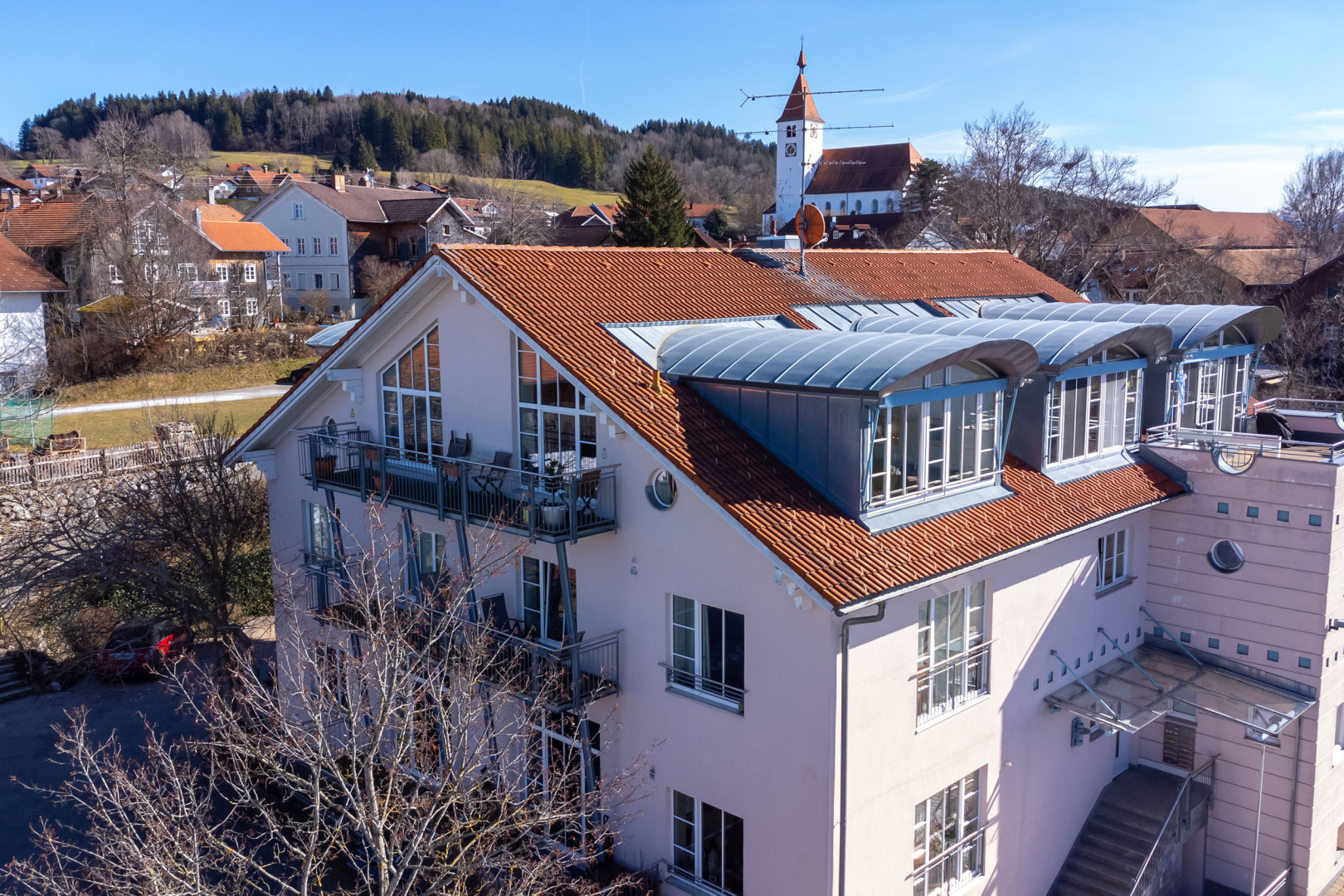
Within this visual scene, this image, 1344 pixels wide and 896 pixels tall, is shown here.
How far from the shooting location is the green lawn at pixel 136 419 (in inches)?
1358

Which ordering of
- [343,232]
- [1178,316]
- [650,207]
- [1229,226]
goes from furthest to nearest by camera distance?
[1229,226], [343,232], [650,207], [1178,316]

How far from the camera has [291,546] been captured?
20.2 m

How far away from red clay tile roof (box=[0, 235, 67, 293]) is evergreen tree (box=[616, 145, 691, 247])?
88.0 feet

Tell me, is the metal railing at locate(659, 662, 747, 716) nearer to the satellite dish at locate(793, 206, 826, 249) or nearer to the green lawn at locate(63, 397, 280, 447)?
the satellite dish at locate(793, 206, 826, 249)

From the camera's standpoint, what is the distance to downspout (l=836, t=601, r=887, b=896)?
11.9m

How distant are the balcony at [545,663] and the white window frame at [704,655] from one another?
3.29 feet

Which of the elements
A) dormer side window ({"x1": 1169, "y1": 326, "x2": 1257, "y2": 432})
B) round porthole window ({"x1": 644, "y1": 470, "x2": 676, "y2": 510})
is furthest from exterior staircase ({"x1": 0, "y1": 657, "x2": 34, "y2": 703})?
dormer side window ({"x1": 1169, "y1": 326, "x2": 1257, "y2": 432})

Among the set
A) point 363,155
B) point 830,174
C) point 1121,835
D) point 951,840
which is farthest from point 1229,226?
point 363,155

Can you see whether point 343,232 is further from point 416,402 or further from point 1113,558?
point 1113,558

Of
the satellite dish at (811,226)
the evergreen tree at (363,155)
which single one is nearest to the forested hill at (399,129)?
the evergreen tree at (363,155)

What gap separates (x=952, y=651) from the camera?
1416cm

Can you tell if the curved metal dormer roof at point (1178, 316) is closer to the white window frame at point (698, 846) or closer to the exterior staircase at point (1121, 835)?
the exterior staircase at point (1121, 835)

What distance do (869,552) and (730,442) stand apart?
249cm

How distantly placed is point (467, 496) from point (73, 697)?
15311 millimetres
